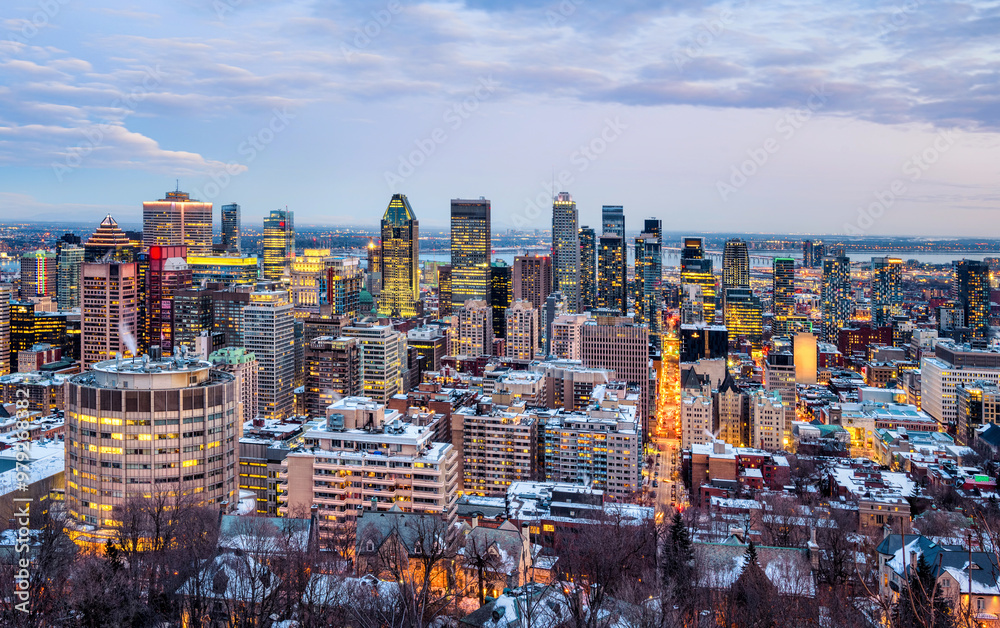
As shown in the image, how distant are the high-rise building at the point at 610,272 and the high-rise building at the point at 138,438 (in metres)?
86.7

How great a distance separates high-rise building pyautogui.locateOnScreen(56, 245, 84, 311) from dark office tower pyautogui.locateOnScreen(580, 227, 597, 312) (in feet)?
199

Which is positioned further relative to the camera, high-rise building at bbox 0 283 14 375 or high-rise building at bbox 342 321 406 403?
high-rise building at bbox 0 283 14 375

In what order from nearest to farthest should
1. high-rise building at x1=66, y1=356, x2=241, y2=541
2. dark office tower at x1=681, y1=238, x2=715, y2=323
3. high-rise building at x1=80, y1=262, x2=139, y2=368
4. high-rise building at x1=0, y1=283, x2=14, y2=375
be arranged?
high-rise building at x1=66, y1=356, x2=241, y2=541 < high-rise building at x1=80, y1=262, x2=139, y2=368 < high-rise building at x1=0, y1=283, x2=14, y2=375 < dark office tower at x1=681, y1=238, x2=715, y2=323

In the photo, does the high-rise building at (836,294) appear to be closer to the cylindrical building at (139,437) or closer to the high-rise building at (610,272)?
the high-rise building at (610,272)

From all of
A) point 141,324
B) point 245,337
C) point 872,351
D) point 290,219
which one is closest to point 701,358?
point 872,351

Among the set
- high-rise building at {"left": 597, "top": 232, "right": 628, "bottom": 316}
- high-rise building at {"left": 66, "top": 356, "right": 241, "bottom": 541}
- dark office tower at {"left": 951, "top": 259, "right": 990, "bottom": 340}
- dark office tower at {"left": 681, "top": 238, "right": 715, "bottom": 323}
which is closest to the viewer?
high-rise building at {"left": 66, "top": 356, "right": 241, "bottom": 541}

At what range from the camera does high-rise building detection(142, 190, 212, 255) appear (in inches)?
4628

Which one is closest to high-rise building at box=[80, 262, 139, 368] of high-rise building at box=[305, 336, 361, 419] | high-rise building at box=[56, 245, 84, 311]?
high-rise building at box=[305, 336, 361, 419]

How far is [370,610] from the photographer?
14469mm

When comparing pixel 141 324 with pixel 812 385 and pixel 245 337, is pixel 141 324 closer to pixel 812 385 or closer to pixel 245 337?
pixel 245 337

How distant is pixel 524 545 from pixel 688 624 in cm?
686

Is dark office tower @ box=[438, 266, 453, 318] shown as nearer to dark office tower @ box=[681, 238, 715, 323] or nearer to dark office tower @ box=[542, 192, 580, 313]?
dark office tower @ box=[542, 192, 580, 313]

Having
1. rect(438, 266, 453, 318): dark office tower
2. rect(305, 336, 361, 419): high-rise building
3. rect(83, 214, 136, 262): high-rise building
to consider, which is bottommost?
rect(305, 336, 361, 419): high-rise building

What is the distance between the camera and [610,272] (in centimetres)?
10919
